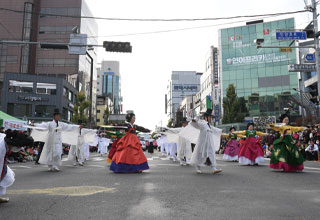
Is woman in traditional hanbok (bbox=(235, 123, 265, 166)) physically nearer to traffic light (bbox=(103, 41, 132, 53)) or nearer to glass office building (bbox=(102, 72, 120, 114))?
traffic light (bbox=(103, 41, 132, 53))

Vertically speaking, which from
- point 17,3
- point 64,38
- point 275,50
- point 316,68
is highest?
point 17,3

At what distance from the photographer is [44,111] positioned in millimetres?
47625

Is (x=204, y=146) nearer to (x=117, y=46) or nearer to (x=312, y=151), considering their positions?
(x=117, y=46)

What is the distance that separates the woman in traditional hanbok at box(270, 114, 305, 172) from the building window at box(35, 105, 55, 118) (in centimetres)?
4328

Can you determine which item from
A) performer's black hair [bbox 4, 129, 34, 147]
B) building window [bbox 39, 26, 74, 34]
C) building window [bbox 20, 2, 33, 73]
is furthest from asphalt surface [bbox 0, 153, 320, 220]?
building window [bbox 39, 26, 74, 34]

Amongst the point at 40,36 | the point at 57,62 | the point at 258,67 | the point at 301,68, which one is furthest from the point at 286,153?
the point at 40,36

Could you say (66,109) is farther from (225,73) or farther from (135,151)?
(135,151)

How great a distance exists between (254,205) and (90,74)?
2734 inches

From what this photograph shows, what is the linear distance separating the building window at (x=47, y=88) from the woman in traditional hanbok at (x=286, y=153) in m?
44.8

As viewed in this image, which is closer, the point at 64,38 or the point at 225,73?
the point at 225,73

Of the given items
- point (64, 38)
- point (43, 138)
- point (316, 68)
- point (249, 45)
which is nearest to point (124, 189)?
point (43, 138)

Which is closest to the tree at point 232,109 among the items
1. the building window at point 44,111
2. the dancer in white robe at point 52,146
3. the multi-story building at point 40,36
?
the building window at point 44,111

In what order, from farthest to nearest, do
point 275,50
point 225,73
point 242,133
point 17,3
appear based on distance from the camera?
1. point 17,3
2. point 225,73
3. point 275,50
4. point 242,133

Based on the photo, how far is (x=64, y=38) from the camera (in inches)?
2454
